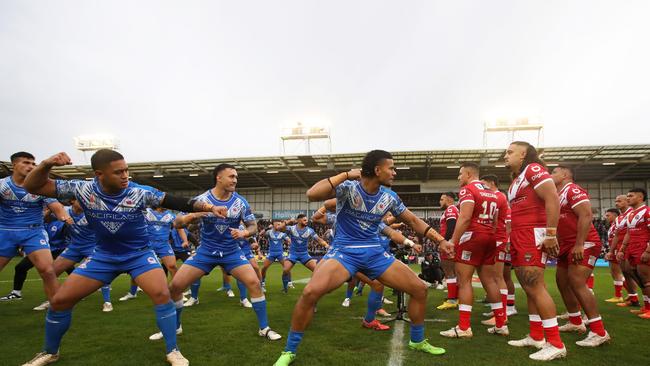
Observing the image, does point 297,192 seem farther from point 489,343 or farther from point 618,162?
point 489,343

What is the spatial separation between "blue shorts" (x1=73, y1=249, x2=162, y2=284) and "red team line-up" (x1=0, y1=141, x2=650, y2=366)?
0.5 inches

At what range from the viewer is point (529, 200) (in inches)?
201

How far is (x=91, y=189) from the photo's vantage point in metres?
4.32

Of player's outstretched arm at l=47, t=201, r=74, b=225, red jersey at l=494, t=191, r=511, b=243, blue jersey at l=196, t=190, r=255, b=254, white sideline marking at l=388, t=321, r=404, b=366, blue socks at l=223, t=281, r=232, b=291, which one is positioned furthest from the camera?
blue socks at l=223, t=281, r=232, b=291

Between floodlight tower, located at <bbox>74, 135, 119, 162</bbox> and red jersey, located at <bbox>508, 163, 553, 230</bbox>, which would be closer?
red jersey, located at <bbox>508, 163, 553, 230</bbox>

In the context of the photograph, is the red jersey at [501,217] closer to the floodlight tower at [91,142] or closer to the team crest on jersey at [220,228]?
the team crest on jersey at [220,228]

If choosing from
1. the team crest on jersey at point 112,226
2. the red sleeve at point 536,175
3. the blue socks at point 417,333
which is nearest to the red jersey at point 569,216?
the red sleeve at point 536,175

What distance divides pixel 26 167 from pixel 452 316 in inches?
323

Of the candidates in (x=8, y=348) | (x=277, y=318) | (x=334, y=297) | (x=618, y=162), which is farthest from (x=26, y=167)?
(x=618, y=162)

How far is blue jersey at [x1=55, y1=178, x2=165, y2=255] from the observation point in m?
4.28

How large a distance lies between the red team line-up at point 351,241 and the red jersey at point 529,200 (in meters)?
0.01

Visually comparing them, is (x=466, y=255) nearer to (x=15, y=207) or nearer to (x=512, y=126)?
(x=15, y=207)

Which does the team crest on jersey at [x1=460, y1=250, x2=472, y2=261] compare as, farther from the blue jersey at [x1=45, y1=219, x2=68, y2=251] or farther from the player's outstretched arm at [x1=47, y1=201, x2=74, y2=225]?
the blue jersey at [x1=45, y1=219, x2=68, y2=251]

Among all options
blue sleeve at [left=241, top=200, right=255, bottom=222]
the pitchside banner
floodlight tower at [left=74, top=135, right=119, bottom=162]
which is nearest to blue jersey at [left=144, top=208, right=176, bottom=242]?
blue sleeve at [left=241, top=200, right=255, bottom=222]
